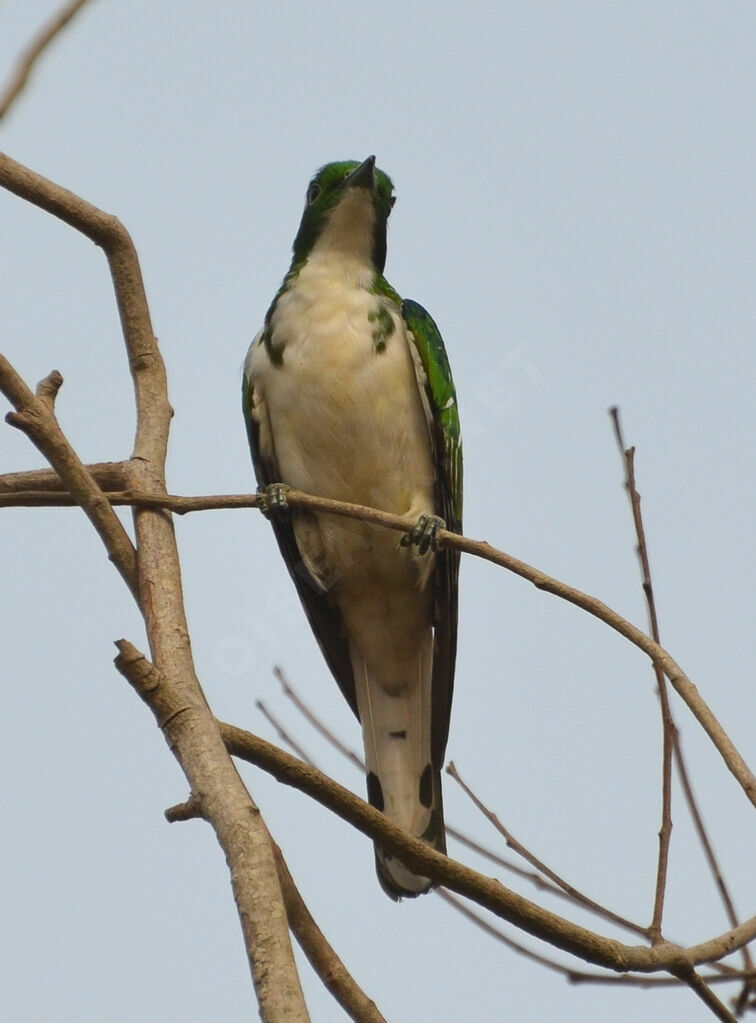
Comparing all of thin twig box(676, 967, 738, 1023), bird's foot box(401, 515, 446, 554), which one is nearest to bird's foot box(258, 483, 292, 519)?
bird's foot box(401, 515, 446, 554)

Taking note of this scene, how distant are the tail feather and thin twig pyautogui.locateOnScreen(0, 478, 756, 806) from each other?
1.34 m

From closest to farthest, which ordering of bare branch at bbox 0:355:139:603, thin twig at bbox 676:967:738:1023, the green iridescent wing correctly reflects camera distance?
thin twig at bbox 676:967:738:1023 < bare branch at bbox 0:355:139:603 < the green iridescent wing

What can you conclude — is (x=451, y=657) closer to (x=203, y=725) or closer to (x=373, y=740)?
(x=373, y=740)

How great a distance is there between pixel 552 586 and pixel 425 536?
1.79 meters

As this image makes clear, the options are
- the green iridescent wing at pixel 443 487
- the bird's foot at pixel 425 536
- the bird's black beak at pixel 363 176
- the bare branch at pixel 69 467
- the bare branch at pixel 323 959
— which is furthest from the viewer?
the bird's black beak at pixel 363 176

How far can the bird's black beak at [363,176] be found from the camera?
5.57 meters

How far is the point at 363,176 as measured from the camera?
559cm

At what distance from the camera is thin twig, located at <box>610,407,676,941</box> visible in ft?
9.76

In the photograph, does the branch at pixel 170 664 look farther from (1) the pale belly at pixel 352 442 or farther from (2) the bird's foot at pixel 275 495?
(1) the pale belly at pixel 352 442

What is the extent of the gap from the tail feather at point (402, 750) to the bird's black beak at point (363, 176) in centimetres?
192

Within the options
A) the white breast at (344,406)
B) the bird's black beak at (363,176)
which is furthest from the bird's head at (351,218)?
the white breast at (344,406)

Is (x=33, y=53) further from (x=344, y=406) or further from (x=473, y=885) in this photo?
(x=344, y=406)

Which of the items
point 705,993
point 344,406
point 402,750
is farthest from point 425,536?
point 705,993

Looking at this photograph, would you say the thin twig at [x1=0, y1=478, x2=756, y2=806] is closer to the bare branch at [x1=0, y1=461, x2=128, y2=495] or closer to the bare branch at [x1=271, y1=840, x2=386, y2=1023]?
the bare branch at [x1=0, y1=461, x2=128, y2=495]
